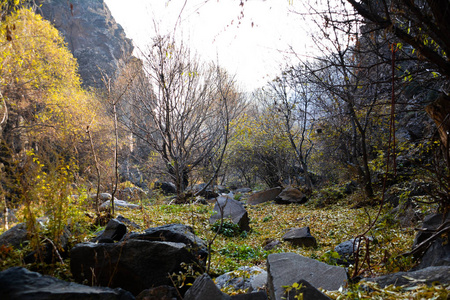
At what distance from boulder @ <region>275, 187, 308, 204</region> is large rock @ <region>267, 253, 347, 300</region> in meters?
8.65

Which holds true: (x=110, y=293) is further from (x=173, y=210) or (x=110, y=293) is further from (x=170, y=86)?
(x=170, y=86)

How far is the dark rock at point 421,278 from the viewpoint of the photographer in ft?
6.06

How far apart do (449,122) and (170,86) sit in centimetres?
825

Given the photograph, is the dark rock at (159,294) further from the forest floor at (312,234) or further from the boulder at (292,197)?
the boulder at (292,197)

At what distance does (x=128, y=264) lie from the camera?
3.08m

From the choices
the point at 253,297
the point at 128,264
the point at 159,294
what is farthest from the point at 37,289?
the point at 128,264

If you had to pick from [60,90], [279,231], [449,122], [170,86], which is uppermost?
[60,90]

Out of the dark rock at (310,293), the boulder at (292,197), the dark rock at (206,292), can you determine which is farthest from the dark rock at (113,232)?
the boulder at (292,197)

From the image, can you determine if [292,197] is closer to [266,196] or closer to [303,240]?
[266,196]

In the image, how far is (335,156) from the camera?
466 inches

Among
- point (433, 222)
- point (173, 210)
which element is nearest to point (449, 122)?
point (433, 222)

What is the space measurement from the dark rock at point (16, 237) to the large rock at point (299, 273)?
3.22 metres

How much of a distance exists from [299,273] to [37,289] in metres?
2.07

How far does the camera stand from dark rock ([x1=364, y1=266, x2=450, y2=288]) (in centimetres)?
185
